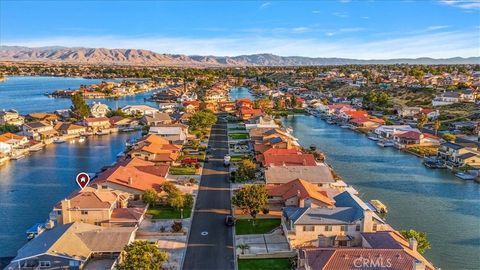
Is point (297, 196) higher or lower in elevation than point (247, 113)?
lower

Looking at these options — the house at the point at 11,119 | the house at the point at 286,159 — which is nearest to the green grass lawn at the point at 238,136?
the house at the point at 286,159

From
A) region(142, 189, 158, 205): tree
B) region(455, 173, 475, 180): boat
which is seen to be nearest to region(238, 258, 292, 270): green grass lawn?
region(142, 189, 158, 205): tree

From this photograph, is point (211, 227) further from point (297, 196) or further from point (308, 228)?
point (308, 228)

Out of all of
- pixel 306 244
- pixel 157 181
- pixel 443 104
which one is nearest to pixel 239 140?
pixel 157 181

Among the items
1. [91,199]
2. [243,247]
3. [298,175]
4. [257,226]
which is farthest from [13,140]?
[243,247]

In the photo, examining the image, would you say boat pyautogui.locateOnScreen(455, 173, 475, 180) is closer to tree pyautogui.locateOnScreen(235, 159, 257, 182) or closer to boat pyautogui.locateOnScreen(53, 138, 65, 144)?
tree pyautogui.locateOnScreen(235, 159, 257, 182)

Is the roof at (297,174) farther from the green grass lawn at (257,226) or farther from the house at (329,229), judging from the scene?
the house at (329,229)
